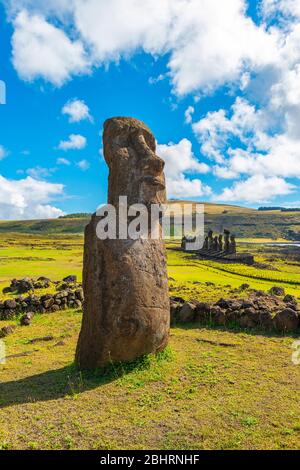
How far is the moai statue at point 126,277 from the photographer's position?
9.30 m

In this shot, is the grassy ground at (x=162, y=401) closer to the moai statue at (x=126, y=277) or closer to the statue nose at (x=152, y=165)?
the moai statue at (x=126, y=277)

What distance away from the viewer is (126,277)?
9.34 metres

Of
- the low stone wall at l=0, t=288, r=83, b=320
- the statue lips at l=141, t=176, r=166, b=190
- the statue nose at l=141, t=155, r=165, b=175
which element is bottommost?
the low stone wall at l=0, t=288, r=83, b=320

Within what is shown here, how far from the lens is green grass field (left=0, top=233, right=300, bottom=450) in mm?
6512

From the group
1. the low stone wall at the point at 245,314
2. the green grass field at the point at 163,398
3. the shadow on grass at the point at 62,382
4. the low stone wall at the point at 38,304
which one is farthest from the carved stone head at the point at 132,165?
the low stone wall at the point at 38,304

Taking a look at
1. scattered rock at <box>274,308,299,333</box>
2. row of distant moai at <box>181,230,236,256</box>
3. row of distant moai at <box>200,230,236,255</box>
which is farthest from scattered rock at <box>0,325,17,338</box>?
row of distant moai at <box>200,230,236,255</box>

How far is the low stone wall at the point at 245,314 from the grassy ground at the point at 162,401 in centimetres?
128

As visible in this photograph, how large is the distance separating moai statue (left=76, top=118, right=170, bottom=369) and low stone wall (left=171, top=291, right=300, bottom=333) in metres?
4.36

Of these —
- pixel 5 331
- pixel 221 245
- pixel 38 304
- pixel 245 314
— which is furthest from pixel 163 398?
pixel 221 245

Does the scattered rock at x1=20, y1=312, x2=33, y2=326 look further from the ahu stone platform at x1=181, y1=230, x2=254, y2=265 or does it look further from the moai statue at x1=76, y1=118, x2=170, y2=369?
the ahu stone platform at x1=181, y1=230, x2=254, y2=265

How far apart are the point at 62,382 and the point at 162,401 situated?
2611 mm

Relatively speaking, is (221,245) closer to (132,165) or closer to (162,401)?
(132,165)
